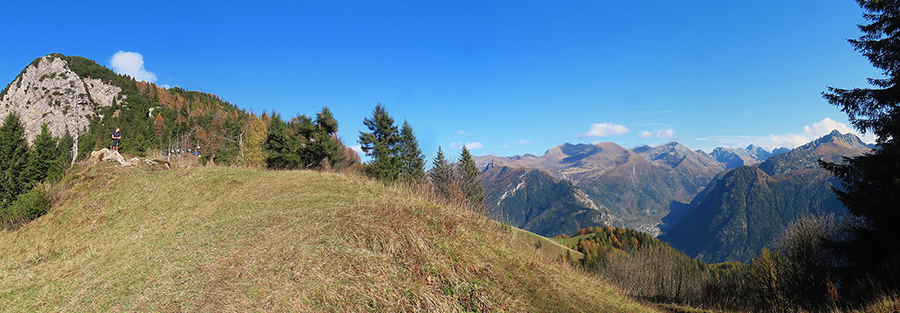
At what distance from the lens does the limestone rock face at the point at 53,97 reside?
108062 mm

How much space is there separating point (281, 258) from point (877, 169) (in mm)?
20098

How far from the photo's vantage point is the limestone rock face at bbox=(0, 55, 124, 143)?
10806cm

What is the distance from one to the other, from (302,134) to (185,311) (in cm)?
3957

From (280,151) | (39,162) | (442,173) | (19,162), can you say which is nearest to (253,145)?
(280,151)

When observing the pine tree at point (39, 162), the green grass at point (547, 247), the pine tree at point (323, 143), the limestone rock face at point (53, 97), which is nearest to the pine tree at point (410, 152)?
the pine tree at point (323, 143)

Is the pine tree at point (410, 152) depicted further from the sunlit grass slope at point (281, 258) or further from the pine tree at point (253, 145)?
the sunlit grass slope at point (281, 258)

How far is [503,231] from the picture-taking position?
45.0 feet

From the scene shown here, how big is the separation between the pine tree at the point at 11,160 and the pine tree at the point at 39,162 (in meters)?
0.42

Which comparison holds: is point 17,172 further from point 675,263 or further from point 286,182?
point 675,263

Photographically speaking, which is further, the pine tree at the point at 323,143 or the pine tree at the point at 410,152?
the pine tree at the point at 410,152

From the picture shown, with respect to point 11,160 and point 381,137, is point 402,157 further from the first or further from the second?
point 11,160

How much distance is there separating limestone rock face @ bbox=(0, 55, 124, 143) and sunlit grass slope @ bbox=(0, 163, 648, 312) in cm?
13496

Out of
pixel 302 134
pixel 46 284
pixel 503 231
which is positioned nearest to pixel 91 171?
pixel 46 284

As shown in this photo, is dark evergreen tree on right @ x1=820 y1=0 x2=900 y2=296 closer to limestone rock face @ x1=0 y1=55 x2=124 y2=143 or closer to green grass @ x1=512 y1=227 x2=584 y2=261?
green grass @ x1=512 y1=227 x2=584 y2=261
